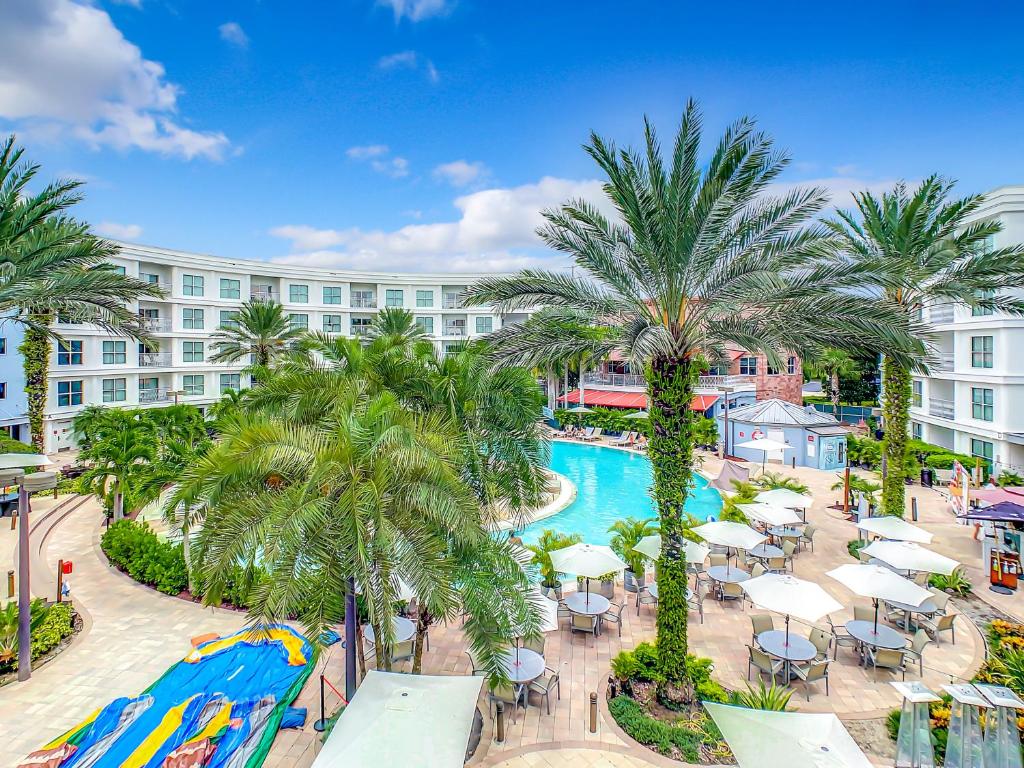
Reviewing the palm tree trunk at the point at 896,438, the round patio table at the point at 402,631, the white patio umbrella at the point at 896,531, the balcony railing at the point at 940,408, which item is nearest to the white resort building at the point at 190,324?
the round patio table at the point at 402,631

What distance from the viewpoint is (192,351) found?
43.6 metres

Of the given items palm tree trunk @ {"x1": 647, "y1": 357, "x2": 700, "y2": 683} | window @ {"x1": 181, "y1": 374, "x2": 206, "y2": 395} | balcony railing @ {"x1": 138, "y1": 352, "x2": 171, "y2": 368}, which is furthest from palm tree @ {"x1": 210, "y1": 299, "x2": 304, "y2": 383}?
palm tree trunk @ {"x1": 647, "y1": 357, "x2": 700, "y2": 683}

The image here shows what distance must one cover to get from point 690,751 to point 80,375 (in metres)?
42.2

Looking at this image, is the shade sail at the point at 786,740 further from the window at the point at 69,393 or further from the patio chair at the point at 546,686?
the window at the point at 69,393

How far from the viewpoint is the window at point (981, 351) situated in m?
26.0

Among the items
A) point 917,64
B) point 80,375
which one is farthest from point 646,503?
point 80,375

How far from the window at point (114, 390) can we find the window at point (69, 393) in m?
1.70

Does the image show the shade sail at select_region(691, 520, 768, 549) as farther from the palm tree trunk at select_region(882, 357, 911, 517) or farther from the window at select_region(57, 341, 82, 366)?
the window at select_region(57, 341, 82, 366)

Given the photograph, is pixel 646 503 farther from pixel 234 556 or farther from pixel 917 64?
pixel 234 556

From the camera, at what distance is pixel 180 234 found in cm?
4828

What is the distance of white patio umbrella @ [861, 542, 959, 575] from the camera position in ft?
40.0

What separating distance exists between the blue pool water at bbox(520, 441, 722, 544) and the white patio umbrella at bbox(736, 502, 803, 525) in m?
1.77

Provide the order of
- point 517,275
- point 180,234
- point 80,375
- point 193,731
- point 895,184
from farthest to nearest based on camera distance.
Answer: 1. point 180,234
2. point 80,375
3. point 895,184
4. point 517,275
5. point 193,731

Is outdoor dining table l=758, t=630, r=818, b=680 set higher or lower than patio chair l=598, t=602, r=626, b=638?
higher
